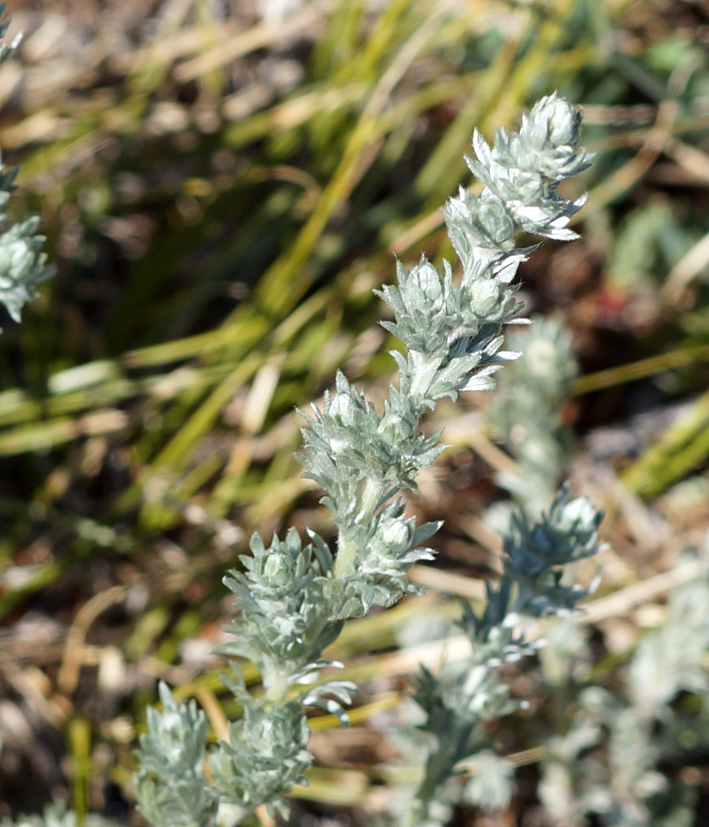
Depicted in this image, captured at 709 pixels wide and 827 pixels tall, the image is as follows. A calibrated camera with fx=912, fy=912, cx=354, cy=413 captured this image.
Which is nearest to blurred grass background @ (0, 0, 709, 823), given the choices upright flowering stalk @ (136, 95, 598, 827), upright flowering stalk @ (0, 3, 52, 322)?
upright flowering stalk @ (136, 95, 598, 827)

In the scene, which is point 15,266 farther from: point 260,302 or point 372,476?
point 260,302

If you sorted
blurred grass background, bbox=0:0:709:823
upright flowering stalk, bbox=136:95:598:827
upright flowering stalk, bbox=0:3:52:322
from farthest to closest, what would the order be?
blurred grass background, bbox=0:0:709:823, upright flowering stalk, bbox=0:3:52:322, upright flowering stalk, bbox=136:95:598:827

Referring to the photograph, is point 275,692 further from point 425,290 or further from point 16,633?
point 16,633

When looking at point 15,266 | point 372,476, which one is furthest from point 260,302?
point 372,476

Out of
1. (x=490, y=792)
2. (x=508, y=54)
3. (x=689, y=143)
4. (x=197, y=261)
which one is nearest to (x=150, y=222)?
(x=197, y=261)

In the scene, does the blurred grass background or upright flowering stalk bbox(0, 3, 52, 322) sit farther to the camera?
the blurred grass background

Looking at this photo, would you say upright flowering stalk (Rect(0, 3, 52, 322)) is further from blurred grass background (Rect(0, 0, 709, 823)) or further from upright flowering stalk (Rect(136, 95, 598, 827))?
blurred grass background (Rect(0, 0, 709, 823))

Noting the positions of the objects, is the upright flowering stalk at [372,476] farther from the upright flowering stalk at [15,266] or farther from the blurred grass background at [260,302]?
the blurred grass background at [260,302]
